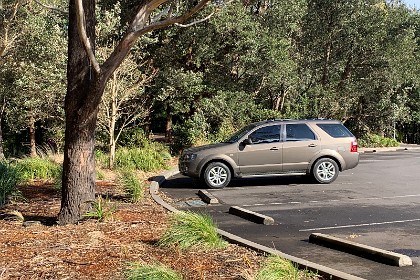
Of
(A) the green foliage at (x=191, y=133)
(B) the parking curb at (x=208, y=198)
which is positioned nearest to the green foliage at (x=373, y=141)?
(A) the green foliage at (x=191, y=133)

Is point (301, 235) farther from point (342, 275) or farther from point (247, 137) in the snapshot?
point (247, 137)

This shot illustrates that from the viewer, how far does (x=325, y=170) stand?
13.5m

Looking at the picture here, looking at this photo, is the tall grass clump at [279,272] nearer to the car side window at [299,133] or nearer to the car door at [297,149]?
the car door at [297,149]

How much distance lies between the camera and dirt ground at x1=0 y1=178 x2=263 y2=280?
5234 millimetres

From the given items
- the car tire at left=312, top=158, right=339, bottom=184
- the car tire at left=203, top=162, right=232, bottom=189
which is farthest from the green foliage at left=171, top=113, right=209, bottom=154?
the car tire at left=312, top=158, right=339, bottom=184

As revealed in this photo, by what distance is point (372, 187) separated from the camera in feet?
41.1

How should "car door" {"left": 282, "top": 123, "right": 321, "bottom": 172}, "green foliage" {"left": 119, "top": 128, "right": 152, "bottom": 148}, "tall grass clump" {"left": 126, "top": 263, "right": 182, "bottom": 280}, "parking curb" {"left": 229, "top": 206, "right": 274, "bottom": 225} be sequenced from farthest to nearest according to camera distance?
"green foliage" {"left": 119, "top": 128, "right": 152, "bottom": 148} → "car door" {"left": 282, "top": 123, "right": 321, "bottom": 172} → "parking curb" {"left": 229, "top": 206, "right": 274, "bottom": 225} → "tall grass clump" {"left": 126, "top": 263, "right": 182, "bottom": 280}

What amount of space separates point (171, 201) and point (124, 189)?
1.11 metres

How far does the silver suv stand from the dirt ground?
4.51 meters

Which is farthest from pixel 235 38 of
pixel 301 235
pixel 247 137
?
pixel 301 235

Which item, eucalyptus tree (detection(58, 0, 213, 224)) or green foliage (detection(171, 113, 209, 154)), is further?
green foliage (detection(171, 113, 209, 154))

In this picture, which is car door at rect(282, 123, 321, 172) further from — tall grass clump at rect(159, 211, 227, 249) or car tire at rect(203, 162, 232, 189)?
tall grass clump at rect(159, 211, 227, 249)

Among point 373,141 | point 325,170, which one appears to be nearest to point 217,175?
point 325,170

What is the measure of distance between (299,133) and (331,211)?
4548 millimetres
